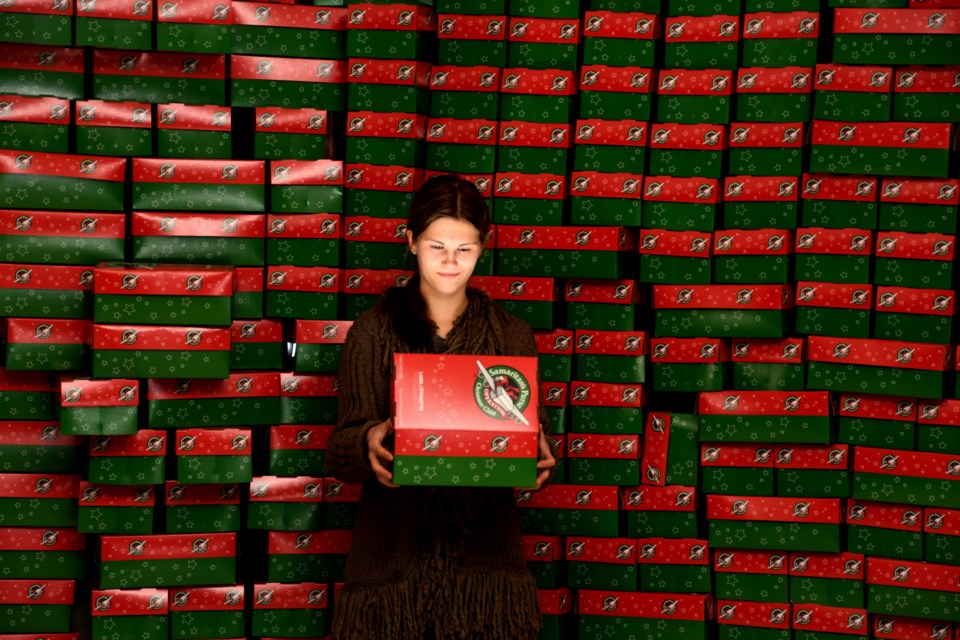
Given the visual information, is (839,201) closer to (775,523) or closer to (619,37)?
(619,37)

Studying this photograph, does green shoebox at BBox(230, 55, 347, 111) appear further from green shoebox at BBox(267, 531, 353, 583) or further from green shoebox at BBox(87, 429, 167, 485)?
green shoebox at BBox(267, 531, 353, 583)

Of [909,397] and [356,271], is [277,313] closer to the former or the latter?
[356,271]

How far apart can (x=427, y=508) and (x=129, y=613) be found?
1.14 meters

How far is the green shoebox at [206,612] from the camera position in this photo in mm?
2945

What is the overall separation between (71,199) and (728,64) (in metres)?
1.85

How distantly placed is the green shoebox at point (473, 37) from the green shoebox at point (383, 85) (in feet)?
0.42

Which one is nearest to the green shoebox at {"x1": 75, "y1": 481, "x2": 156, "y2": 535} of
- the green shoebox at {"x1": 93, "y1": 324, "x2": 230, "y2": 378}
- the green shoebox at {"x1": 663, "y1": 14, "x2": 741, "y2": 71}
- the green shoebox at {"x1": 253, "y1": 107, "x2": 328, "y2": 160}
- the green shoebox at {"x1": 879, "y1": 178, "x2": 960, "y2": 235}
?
the green shoebox at {"x1": 93, "y1": 324, "x2": 230, "y2": 378}

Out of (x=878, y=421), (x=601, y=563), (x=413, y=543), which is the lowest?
(x=601, y=563)

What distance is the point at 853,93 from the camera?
2988mm

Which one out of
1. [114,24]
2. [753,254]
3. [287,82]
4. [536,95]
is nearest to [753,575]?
[753,254]

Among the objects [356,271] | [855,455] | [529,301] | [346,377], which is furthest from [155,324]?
[855,455]

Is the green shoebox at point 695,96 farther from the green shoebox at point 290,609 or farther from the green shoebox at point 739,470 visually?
the green shoebox at point 290,609

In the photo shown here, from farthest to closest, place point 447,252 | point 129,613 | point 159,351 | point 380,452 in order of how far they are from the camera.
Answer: point 129,613 < point 159,351 < point 447,252 < point 380,452

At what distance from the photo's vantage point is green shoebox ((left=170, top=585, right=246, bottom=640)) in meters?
2.95
